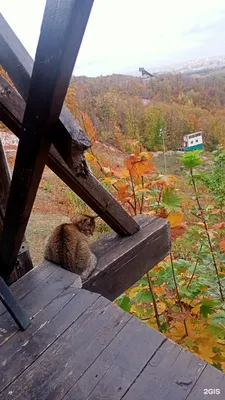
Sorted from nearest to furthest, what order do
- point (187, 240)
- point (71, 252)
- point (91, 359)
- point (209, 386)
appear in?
1. point (209, 386)
2. point (91, 359)
3. point (71, 252)
4. point (187, 240)

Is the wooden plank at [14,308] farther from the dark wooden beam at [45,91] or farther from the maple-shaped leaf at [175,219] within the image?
the maple-shaped leaf at [175,219]

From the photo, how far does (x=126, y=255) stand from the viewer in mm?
1410

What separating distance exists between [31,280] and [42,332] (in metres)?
0.28

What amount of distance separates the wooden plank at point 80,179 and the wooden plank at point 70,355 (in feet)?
1.25

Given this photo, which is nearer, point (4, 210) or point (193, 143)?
point (4, 210)

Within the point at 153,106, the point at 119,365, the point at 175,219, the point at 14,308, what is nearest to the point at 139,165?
the point at 175,219

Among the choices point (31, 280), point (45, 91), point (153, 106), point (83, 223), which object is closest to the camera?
point (45, 91)

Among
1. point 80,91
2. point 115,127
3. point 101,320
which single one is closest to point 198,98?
point 115,127

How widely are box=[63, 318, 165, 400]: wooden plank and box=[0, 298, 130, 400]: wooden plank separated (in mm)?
20

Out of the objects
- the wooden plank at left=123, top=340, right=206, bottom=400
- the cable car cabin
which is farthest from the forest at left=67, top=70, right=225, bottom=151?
the wooden plank at left=123, top=340, right=206, bottom=400

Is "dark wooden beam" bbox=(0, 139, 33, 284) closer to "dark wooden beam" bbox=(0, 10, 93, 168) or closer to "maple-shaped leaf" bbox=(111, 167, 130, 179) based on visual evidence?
"dark wooden beam" bbox=(0, 10, 93, 168)

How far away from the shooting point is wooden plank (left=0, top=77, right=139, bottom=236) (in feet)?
3.13

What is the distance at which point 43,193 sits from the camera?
8867mm

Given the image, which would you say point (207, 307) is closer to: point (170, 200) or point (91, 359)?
point (170, 200)
